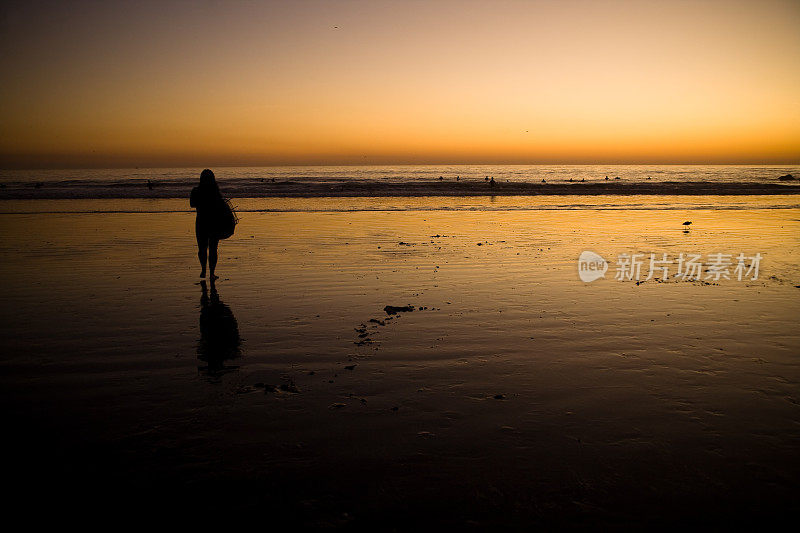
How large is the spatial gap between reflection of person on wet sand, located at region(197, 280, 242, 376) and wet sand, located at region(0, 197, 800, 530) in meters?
0.04

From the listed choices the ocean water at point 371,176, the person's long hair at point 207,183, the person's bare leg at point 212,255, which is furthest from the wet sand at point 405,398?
the ocean water at point 371,176

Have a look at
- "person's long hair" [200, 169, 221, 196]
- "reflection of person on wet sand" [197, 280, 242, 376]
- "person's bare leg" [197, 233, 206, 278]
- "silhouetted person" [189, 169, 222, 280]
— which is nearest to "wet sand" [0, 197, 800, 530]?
"reflection of person on wet sand" [197, 280, 242, 376]

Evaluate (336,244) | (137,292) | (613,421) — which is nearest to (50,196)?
(336,244)

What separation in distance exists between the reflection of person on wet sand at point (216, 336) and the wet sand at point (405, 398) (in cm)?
4

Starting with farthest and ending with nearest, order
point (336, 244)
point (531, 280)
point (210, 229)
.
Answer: point (336, 244)
point (210, 229)
point (531, 280)

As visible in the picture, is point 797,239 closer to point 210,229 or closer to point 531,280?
point 531,280

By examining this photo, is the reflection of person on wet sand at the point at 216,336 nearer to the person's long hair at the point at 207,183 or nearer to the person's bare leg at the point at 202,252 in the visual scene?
the person's bare leg at the point at 202,252

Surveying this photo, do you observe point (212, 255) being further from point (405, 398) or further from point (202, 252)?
point (405, 398)

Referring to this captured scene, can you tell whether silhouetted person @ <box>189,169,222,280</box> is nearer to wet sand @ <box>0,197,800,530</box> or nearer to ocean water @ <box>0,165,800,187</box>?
wet sand @ <box>0,197,800,530</box>

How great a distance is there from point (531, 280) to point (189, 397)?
7.28 m

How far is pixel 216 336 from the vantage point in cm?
693

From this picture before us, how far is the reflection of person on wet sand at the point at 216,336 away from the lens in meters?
5.93

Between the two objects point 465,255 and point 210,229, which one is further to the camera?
point 465,255

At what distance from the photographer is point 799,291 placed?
9.43 metres
